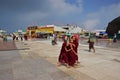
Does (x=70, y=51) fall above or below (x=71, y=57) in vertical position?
above

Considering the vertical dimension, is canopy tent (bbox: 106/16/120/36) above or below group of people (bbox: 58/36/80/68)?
above

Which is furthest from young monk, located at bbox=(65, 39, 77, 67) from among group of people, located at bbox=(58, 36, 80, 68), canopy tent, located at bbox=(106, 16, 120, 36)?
canopy tent, located at bbox=(106, 16, 120, 36)

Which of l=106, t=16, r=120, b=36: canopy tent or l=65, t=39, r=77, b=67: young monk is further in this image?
l=106, t=16, r=120, b=36: canopy tent

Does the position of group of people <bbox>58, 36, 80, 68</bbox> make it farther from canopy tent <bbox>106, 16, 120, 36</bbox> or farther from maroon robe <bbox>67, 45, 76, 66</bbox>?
canopy tent <bbox>106, 16, 120, 36</bbox>

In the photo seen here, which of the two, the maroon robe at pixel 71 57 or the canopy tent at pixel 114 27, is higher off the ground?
the canopy tent at pixel 114 27

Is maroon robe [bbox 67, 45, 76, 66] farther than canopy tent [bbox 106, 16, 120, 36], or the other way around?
canopy tent [bbox 106, 16, 120, 36]

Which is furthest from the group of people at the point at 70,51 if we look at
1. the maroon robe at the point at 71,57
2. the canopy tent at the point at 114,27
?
the canopy tent at the point at 114,27

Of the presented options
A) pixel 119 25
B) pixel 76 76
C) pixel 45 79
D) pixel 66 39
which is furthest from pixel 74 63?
pixel 119 25

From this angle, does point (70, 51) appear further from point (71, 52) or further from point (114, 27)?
point (114, 27)

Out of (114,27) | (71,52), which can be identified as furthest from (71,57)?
(114,27)

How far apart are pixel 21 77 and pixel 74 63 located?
118 inches

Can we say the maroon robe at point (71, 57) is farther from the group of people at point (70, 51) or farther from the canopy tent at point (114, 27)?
the canopy tent at point (114, 27)

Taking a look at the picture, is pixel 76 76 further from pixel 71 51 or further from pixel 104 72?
pixel 71 51

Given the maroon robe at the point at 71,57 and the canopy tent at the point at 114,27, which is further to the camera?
the canopy tent at the point at 114,27
